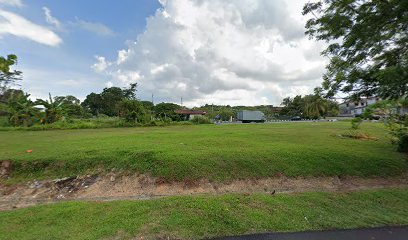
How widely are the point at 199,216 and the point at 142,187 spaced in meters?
2.83

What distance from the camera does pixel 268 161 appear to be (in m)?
8.77

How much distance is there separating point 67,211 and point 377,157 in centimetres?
1027

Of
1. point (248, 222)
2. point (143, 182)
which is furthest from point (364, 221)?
point (143, 182)

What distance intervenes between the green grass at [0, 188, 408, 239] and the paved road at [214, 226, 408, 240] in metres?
0.16

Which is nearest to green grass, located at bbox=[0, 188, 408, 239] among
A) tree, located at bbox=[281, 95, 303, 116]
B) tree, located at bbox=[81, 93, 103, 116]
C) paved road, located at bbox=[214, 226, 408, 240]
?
paved road, located at bbox=[214, 226, 408, 240]

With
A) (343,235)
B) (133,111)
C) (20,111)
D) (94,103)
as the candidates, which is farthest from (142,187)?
(94,103)

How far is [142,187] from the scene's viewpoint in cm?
743

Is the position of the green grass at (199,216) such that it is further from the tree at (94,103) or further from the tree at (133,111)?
the tree at (94,103)

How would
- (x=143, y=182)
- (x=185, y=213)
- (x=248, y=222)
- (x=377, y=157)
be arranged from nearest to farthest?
(x=248, y=222)
(x=185, y=213)
(x=143, y=182)
(x=377, y=157)

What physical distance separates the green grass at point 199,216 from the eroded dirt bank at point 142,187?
1.05 m

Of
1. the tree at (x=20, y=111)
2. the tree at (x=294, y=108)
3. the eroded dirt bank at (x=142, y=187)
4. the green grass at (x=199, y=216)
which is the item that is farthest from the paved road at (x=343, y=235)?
the tree at (x=294, y=108)

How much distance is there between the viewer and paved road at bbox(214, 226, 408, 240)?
445 centimetres

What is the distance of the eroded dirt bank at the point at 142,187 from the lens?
710 centimetres

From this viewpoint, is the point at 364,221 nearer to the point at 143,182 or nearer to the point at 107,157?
the point at 143,182
